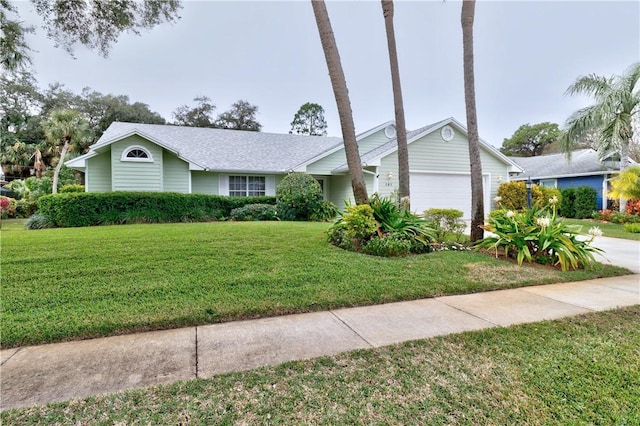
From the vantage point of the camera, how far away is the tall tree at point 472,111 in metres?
7.51

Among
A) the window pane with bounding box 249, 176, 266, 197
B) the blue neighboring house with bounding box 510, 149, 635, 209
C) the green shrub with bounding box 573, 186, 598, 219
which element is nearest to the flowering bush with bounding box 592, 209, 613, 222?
the green shrub with bounding box 573, 186, 598, 219

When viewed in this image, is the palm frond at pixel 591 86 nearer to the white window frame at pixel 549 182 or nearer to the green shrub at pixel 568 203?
the green shrub at pixel 568 203

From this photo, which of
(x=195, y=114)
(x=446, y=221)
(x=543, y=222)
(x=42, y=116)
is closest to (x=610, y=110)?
(x=446, y=221)

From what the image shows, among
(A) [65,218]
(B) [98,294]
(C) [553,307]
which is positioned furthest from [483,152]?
(A) [65,218]

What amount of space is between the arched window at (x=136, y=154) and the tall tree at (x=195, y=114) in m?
21.6

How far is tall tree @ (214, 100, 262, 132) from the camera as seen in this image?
34.2 metres

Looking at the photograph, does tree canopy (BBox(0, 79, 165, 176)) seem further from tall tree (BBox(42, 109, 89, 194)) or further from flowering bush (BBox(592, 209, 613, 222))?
flowering bush (BBox(592, 209, 613, 222))

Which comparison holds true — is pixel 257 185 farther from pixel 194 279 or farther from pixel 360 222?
pixel 194 279

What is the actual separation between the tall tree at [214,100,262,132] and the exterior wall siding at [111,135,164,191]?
21.5 m

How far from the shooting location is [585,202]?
17016mm

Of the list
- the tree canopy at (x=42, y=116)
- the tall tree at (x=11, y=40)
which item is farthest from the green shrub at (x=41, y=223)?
the tree canopy at (x=42, y=116)

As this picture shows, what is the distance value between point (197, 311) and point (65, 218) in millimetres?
9847

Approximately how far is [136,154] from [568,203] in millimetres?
21884

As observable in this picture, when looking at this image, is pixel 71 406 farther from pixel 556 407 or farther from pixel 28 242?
pixel 28 242
